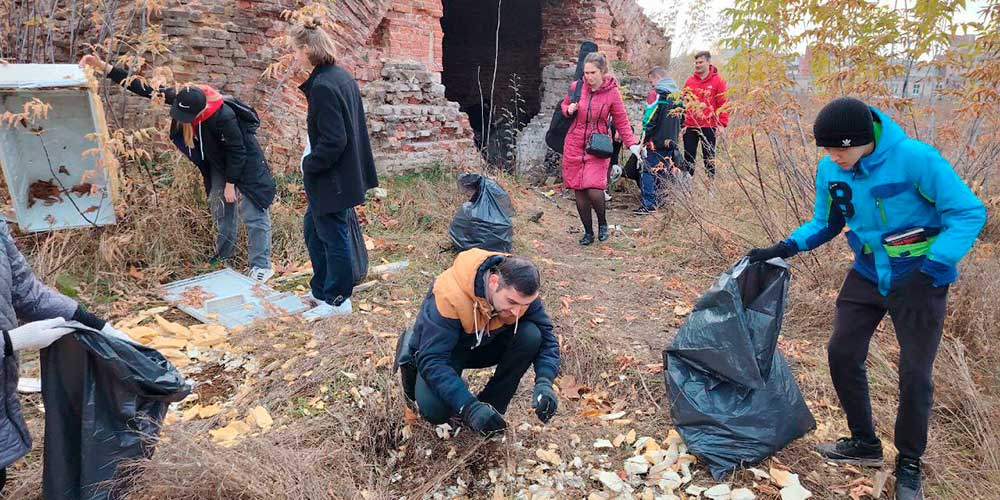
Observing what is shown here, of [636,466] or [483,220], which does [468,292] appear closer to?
[636,466]

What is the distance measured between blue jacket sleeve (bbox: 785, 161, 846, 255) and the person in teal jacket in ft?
0.10

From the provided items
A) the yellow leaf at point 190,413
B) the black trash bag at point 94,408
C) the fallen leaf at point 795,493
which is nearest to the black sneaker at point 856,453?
the fallen leaf at point 795,493

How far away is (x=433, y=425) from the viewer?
2.73 meters

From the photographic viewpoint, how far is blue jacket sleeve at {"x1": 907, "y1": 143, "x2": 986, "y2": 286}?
2072 millimetres

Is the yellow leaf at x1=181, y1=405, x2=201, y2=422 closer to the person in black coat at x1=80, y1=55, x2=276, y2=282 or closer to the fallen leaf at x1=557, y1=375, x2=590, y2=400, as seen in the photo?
the person in black coat at x1=80, y1=55, x2=276, y2=282

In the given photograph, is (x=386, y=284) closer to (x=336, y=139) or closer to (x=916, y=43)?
(x=336, y=139)

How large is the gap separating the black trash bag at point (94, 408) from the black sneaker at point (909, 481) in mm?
2737

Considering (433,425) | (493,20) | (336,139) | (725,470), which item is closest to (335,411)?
(433,425)

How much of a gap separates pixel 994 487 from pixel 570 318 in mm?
2217

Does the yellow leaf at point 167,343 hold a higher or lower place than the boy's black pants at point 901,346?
lower

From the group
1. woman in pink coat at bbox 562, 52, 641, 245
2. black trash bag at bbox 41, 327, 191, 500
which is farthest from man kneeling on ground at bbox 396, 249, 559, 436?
woman in pink coat at bbox 562, 52, 641, 245

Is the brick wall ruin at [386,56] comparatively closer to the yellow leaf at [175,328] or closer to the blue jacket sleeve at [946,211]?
the yellow leaf at [175,328]

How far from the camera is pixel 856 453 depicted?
2549 millimetres

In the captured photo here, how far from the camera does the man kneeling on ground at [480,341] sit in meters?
2.26
